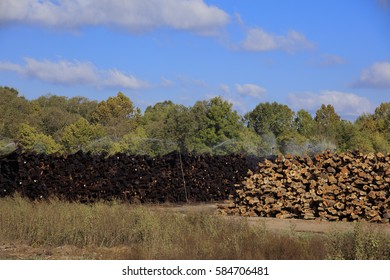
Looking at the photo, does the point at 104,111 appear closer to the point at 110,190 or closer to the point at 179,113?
the point at 179,113

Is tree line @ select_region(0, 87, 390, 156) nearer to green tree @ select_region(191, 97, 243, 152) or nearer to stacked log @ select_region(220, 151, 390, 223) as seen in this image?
green tree @ select_region(191, 97, 243, 152)

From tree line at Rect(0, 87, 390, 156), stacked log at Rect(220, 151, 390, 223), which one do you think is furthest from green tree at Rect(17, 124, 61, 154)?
stacked log at Rect(220, 151, 390, 223)

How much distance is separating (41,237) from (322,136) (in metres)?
46.7

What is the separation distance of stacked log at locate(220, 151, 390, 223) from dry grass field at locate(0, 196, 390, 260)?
2475 millimetres

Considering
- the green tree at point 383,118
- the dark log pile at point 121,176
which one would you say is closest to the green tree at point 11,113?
the green tree at point 383,118

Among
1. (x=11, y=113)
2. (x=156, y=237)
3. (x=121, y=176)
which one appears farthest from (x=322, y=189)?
(x=11, y=113)

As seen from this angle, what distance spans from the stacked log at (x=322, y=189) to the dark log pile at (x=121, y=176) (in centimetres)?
133

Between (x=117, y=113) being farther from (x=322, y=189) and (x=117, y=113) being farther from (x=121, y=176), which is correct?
(x=322, y=189)

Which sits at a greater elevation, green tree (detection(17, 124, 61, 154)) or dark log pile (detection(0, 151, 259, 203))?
green tree (detection(17, 124, 61, 154))

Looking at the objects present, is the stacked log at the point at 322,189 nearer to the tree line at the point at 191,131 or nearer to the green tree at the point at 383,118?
the tree line at the point at 191,131

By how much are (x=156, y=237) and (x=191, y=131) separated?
43124 mm

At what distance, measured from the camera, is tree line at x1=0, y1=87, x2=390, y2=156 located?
4847 cm

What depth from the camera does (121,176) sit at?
866 inches
